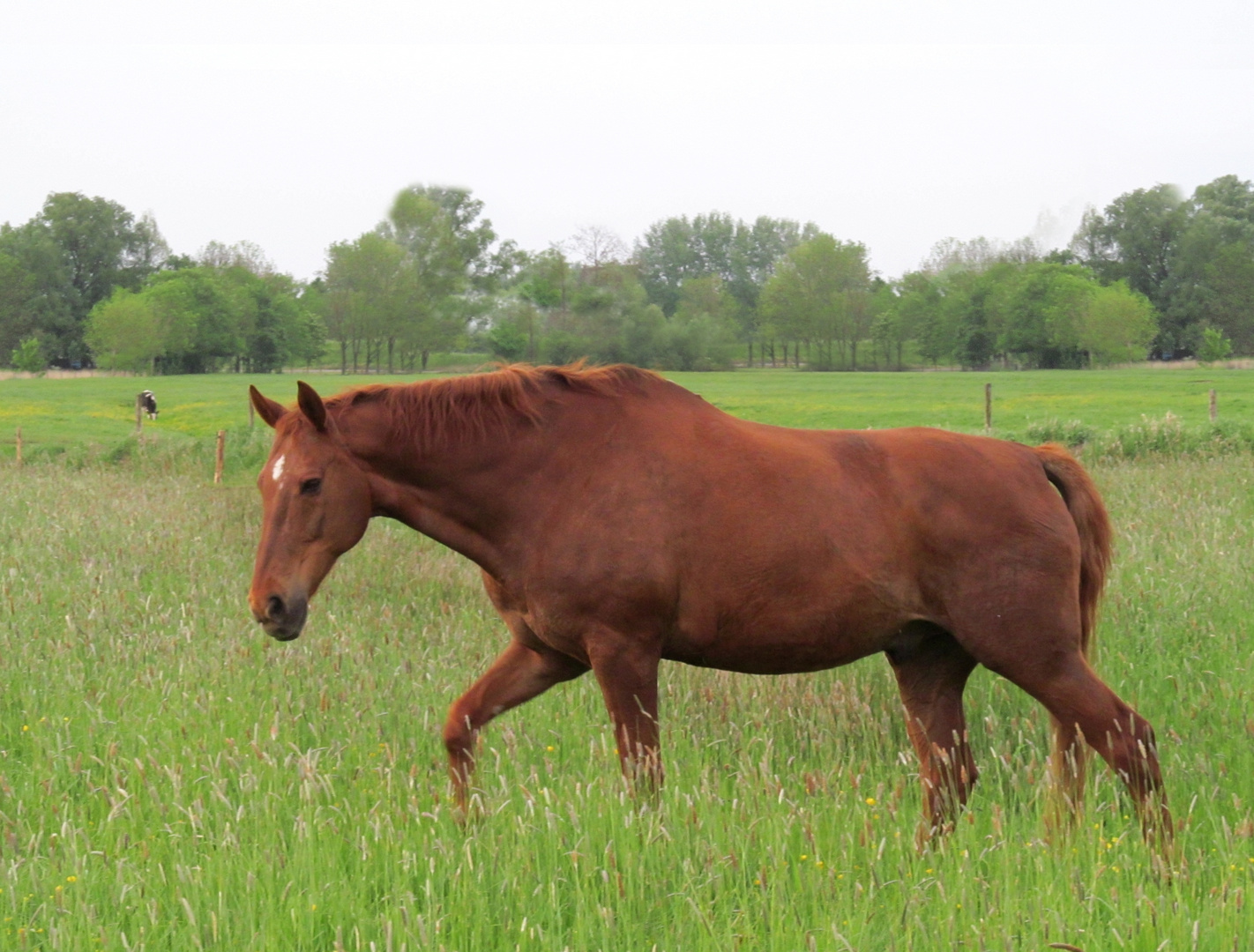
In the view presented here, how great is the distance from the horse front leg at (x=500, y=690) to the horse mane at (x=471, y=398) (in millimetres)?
1000

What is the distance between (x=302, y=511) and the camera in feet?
15.0

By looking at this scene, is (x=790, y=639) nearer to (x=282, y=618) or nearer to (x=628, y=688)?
(x=628, y=688)

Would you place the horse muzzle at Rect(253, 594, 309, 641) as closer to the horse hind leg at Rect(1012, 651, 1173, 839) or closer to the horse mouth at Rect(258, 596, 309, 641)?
the horse mouth at Rect(258, 596, 309, 641)

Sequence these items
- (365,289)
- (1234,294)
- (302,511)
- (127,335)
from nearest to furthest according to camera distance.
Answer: (302,511) → (127,335) → (1234,294) → (365,289)

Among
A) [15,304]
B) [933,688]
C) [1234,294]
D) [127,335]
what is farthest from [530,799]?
[15,304]

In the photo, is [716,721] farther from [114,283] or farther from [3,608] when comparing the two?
[114,283]

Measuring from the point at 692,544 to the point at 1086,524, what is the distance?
6.26 feet

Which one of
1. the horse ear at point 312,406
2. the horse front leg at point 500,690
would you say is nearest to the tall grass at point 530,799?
the horse front leg at point 500,690

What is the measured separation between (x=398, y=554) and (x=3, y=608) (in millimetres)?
3663

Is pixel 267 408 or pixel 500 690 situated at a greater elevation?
pixel 267 408

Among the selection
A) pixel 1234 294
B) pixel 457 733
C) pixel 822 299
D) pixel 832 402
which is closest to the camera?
pixel 457 733

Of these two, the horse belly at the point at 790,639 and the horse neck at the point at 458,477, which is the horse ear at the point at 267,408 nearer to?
the horse neck at the point at 458,477

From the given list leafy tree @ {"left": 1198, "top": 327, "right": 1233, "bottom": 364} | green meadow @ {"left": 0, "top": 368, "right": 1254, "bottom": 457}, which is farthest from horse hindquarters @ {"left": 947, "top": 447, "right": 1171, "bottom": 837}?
leafy tree @ {"left": 1198, "top": 327, "right": 1233, "bottom": 364}

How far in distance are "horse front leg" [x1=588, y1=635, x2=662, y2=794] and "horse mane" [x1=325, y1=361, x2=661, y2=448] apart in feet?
3.66
